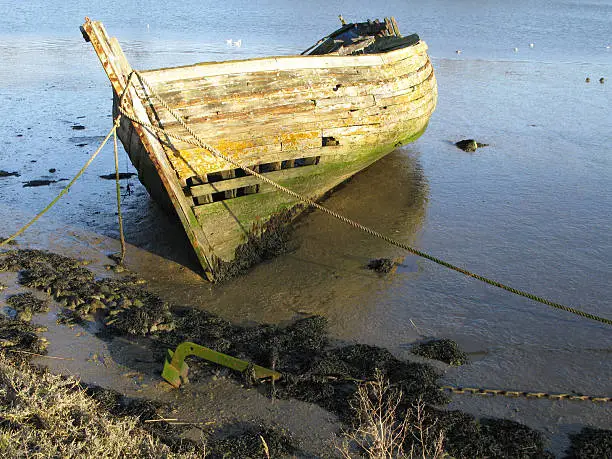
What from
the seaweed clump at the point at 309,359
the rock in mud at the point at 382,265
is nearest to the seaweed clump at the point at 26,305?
the seaweed clump at the point at 309,359

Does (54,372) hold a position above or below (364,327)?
above

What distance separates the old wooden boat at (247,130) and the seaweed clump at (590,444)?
4.18m

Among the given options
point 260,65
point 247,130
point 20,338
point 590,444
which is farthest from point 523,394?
point 20,338

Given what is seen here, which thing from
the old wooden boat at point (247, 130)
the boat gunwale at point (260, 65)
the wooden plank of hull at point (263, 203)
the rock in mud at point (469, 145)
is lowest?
the rock in mud at point (469, 145)

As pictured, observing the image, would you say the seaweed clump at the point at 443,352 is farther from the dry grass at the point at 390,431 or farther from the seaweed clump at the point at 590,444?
the seaweed clump at the point at 590,444

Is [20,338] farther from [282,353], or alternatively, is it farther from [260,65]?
[260,65]

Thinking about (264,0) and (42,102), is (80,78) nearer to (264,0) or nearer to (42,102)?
(42,102)

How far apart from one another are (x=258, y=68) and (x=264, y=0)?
139 feet

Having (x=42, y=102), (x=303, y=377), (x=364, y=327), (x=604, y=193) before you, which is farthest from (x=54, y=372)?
(x=42, y=102)

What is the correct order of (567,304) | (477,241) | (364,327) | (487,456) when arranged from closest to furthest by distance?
(487,456), (364,327), (567,304), (477,241)

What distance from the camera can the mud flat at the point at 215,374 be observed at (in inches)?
173

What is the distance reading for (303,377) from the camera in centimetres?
500

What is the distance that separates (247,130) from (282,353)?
9.05 ft

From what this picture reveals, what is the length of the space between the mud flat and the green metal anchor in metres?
0.10
